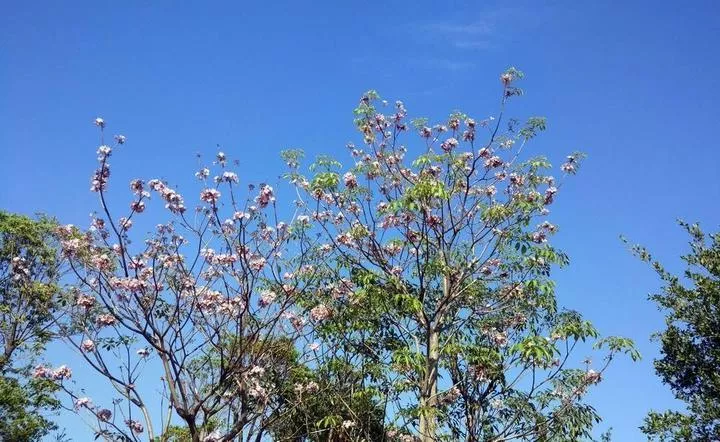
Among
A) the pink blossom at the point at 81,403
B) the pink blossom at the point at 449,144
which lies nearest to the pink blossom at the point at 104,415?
the pink blossom at the point at 81,403

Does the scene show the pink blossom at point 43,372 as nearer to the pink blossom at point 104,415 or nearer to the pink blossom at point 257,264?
the pink blossom at point 104,415

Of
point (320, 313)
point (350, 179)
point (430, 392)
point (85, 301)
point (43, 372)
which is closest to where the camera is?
point (43, 372)

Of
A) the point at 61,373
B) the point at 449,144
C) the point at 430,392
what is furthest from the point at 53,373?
the point at 449,144

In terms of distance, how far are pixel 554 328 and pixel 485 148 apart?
108 inches

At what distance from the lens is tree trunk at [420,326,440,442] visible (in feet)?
27.5

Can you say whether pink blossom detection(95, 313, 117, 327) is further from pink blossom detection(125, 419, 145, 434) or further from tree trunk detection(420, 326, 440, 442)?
tree trunk detection(420, 326, 440, 442)

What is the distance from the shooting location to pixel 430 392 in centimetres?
879

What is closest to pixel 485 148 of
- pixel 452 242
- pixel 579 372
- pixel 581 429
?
pixel 452 242

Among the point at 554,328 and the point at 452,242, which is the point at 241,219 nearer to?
the point at 452,242

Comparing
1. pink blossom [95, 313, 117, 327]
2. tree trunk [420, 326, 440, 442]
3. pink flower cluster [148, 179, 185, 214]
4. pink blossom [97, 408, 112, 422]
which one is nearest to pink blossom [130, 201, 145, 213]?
pink flower cluster [148, 179, 185, 214]

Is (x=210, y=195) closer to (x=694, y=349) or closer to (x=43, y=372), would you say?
(x=43, y=372)

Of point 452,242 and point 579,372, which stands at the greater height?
point 452,242

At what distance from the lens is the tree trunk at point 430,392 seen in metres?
8.37

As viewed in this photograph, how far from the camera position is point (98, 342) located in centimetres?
795
